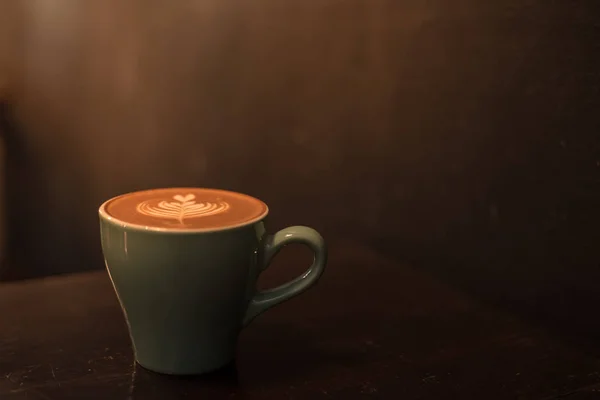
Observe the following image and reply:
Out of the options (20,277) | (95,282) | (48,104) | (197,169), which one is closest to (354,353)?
(95,282)

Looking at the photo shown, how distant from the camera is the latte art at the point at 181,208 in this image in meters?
0.50

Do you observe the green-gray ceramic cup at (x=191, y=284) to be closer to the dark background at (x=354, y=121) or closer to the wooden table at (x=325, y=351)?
the wooden table at (x=325, y=351)

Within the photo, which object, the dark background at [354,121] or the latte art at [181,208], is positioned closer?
the latte art at [181,208]

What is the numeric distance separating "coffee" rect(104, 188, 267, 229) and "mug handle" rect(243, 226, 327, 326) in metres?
0.02

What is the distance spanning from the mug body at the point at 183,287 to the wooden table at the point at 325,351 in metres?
0.02

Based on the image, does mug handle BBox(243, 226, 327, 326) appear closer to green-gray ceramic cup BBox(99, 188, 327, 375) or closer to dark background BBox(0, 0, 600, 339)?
green-gray ceramic cup BBox(99, 188, 327, 375)

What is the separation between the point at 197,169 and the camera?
1328mm

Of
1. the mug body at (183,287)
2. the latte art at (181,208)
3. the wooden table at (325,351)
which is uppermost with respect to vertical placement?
the latte art at (181,208)

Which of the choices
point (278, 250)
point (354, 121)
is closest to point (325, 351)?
point (278, 250)

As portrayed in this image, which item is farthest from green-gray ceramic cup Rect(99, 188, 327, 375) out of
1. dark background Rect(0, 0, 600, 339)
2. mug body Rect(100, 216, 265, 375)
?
dark background Rect(0, 0, 600, 339)

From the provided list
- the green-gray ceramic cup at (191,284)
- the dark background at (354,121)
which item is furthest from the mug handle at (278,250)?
the dark background at (354,121)

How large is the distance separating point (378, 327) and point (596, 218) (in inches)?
10.6

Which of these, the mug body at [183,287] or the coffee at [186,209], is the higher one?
the coffee at [186,209]

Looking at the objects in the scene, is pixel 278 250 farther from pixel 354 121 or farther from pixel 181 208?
pixel 354 121
